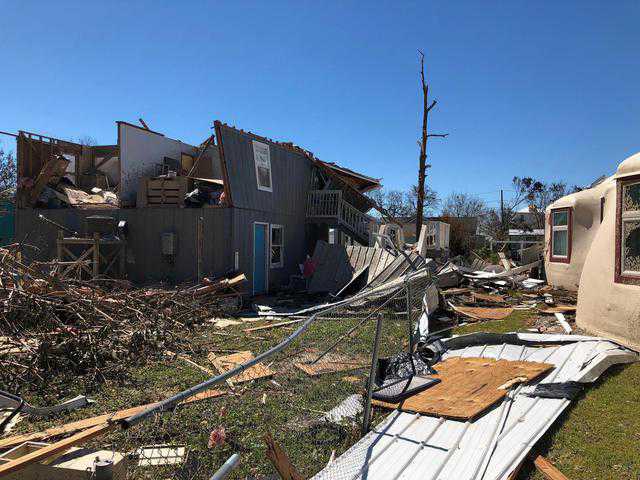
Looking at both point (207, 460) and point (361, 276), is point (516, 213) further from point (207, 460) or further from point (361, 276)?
point (207, 460)

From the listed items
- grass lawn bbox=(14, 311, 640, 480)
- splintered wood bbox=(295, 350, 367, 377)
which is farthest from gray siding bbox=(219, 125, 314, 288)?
splintered wood bbox=(295, 350, 367, 377)

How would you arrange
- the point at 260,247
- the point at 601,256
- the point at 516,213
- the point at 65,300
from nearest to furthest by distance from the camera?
the point at 65,300 → the point at 601,256 → the point at 260,247 → the point at 516,213

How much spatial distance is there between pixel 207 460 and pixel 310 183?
15.8 meters

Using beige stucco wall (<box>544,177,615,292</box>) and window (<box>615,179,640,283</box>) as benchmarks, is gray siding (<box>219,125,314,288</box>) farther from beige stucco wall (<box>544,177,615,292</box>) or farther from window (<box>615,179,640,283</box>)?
window (<box>615,179,640,283</box>)

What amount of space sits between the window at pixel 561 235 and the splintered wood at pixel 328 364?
42.3 feet

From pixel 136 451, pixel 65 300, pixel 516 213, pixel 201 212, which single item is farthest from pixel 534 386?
pixel 516 213

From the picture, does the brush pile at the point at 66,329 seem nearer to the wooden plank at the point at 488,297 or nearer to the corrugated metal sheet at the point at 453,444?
the corrugated metal sheet at the point at 453,444

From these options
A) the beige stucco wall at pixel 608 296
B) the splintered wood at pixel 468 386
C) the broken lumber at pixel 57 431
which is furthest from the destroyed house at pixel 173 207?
the beige stucco wall at pixel 608 296

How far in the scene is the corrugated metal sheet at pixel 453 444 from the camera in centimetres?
378

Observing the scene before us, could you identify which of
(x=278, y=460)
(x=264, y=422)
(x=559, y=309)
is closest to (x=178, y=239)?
(x=264, y=422)

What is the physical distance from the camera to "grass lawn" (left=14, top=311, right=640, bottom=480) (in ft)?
13.3

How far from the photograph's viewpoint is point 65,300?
773cm

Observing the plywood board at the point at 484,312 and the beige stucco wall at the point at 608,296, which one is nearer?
the beige stucco wall at the point at 608,296

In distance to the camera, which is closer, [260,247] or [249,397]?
[249,397]
